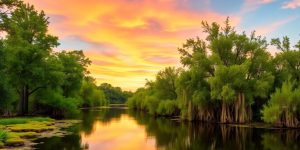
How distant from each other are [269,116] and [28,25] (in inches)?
1840

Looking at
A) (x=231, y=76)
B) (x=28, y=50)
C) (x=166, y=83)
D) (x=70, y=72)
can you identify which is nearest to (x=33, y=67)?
(x=28, y=50)

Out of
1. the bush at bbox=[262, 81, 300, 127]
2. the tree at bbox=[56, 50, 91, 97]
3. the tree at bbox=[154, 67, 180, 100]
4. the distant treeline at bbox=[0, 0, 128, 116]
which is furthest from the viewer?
the tree at bbox=[154, 67, 180, 100]

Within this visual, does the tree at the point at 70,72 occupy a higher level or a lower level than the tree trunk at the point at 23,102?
higher

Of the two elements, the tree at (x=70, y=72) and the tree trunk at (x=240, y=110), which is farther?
the tree at (x=70, y=72)

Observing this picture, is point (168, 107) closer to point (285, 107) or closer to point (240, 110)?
point (240, 110)

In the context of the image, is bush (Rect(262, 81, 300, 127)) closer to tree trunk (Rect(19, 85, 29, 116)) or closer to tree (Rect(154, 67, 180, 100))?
tree trunk (Rect(19, 85, 29, 116))

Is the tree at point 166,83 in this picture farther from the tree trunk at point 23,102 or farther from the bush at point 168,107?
the tree trunk at point 23,102

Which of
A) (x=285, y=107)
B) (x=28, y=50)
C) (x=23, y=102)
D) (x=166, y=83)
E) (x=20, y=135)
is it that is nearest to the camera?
(x=20, y=135)

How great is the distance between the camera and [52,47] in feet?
259

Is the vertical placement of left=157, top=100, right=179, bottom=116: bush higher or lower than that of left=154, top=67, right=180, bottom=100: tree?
lower

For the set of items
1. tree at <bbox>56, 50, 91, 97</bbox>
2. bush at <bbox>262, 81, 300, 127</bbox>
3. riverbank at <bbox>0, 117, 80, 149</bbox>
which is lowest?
riverbank at <bbox>0, 117, 80, 149</bbox>

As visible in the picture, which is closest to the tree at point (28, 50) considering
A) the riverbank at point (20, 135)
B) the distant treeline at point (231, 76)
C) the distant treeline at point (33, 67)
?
the distant treeline at point (33, 67)

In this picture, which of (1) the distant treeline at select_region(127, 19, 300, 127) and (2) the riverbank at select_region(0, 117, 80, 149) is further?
(1) the distant treeline at select_region(127, 19, 300, 127)

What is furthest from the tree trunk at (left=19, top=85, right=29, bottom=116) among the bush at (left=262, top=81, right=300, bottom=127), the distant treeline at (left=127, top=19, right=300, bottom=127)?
the bush at (left=262, top=81, right=300, bottom=127)
